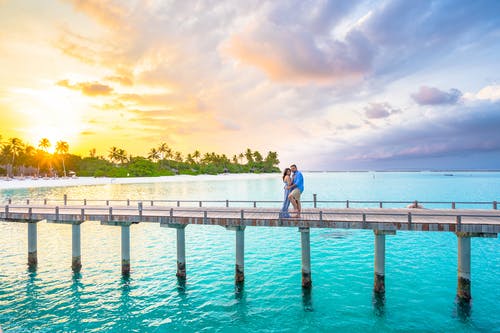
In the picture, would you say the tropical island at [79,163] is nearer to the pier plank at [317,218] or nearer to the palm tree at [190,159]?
the palm tree at [190,159]

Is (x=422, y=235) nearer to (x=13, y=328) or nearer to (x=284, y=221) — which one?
(x=284, y=221)

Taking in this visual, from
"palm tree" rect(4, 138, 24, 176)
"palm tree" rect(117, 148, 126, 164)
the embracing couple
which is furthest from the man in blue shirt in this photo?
"palm tree" rect(117, 148, 126, 164)

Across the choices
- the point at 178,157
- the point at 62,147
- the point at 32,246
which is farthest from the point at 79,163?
the point at 32,246

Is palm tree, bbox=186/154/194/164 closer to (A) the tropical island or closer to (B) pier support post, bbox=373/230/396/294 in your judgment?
(A) the tropical island

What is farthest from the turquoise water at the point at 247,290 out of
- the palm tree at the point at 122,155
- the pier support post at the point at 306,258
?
the palm tree at the point at 122,155

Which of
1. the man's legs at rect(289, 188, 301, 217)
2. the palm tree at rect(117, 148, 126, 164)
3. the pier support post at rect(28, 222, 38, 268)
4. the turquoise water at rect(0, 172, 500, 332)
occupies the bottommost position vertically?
the turquoise water at rect(0, 172, 500, 332)

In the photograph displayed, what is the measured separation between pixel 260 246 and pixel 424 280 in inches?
496

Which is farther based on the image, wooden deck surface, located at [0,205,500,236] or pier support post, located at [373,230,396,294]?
pier support post, located at [373,230,396,294]

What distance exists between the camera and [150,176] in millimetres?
134625

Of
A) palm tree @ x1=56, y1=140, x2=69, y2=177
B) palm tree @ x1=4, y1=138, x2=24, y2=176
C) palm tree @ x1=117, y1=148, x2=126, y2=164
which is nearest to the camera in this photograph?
palm tree @ x1=4, y1=138, x2=24, y2=176

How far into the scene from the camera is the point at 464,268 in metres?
13.9

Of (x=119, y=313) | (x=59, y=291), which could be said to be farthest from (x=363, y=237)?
(x=59, y=291)

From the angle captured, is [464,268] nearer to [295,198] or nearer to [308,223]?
[308,223]

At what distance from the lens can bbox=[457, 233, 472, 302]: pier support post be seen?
13656 millimetres
